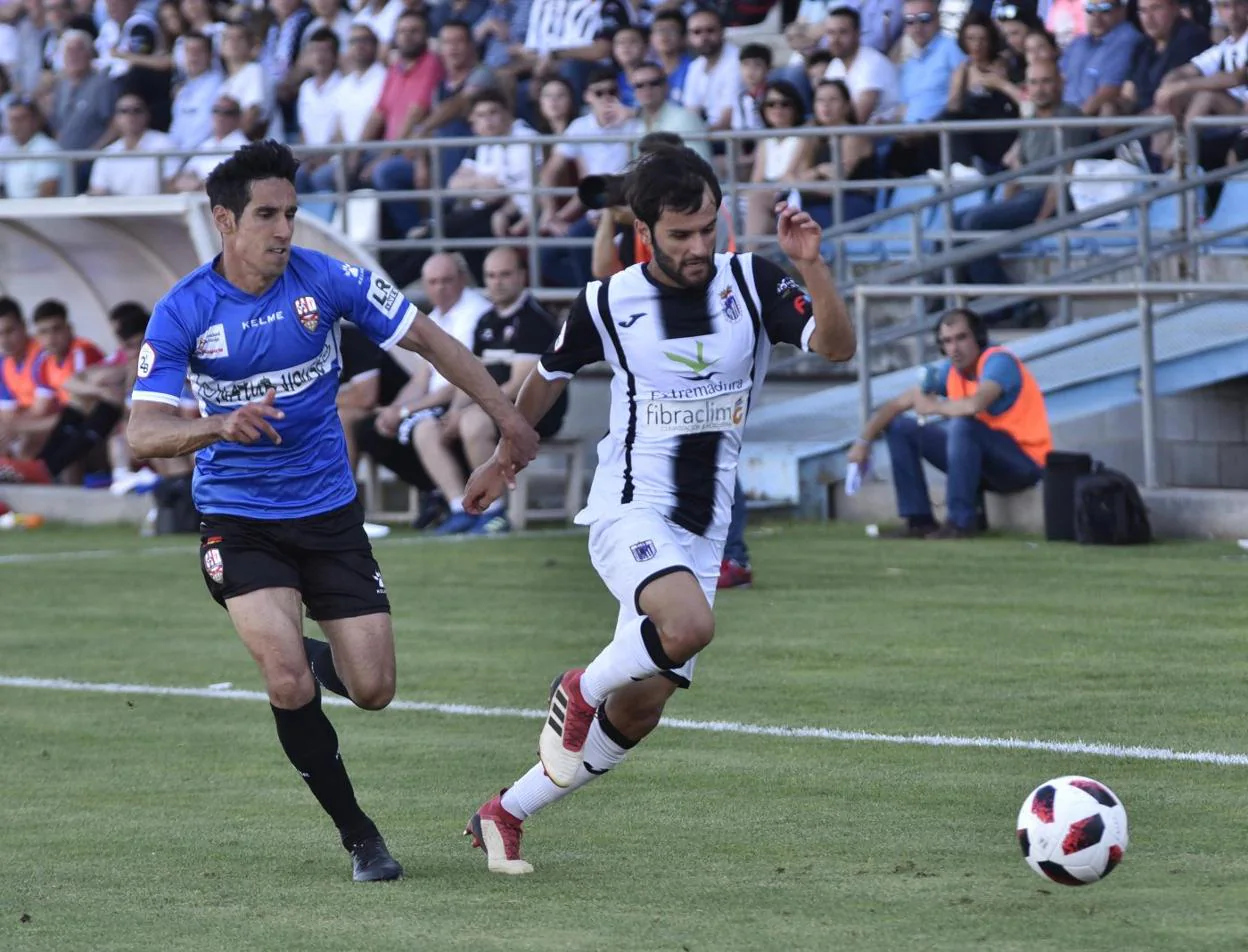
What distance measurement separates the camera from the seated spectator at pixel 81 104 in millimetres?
22234

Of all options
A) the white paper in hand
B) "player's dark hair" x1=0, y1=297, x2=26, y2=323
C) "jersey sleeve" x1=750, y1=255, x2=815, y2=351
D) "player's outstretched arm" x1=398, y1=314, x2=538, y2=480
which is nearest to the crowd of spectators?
"player's dark hair" x1=0, y1=297, x2=26, y2=323

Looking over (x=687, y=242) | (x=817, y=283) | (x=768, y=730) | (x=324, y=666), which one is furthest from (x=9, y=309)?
(x=817, y=283)

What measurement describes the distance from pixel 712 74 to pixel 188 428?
13.1 metres

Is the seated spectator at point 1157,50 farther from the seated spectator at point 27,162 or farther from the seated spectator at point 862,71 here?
the seated spectator at point 27,162

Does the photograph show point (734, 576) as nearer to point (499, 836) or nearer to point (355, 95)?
point (499, 836)

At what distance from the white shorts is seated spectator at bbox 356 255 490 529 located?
383 inches

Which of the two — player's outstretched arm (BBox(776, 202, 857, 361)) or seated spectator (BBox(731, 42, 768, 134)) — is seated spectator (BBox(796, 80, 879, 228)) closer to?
seated spectator (BBox(731, 42, 768, 134))

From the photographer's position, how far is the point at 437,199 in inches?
727

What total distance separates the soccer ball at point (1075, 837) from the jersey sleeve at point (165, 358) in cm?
259

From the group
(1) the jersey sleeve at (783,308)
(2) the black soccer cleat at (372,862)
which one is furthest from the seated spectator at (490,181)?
(2) the black soccer cleat at (372,862)

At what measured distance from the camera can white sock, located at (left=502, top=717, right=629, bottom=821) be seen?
20.7 ft

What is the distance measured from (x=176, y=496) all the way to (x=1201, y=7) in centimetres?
850

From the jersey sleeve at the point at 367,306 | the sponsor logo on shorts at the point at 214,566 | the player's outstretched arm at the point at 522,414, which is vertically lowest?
the sponsor logo on shorts at the point at 214,566

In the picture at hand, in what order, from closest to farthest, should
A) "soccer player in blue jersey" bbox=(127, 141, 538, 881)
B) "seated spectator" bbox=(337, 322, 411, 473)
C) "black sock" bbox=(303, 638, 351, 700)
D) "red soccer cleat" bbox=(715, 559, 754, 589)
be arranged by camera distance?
"soccer player in blue jersey" bbox=(127, 141, 538, 881), "black sock" bbox=(303, 638, 351, 700), "red soccer cleat" bbox=(715, 559, 754, 589), "seated spectator" bbox=(337, 322, 411, 473)
